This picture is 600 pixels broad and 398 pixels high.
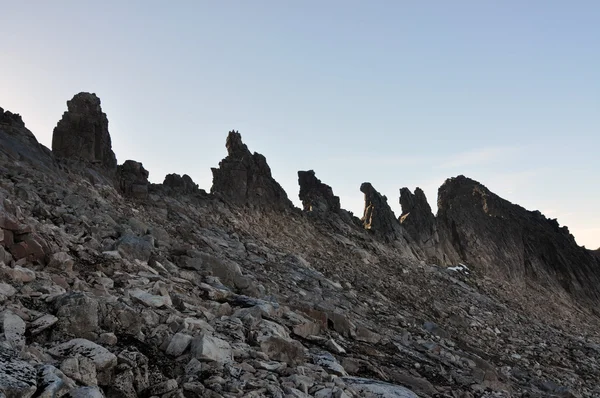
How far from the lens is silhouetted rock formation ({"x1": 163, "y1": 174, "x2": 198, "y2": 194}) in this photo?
2525 cm

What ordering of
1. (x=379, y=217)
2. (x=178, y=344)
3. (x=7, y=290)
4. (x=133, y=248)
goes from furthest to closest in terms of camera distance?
(x=379, y=217), (x=133, y=248), (x=178, y=344), (x=7, y=290)

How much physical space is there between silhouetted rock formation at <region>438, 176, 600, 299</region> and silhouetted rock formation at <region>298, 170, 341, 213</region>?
→ 11.5 meters

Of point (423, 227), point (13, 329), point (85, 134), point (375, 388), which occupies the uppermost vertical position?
point (85, 134)

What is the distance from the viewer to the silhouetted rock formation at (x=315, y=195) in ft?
108

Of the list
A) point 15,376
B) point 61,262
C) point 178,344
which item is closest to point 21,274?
point 61,262

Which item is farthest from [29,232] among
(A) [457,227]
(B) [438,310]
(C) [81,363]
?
(A) [457,227]

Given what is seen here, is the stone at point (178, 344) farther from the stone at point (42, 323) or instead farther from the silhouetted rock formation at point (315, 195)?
the silhouetted rock formation at point (315, 195)

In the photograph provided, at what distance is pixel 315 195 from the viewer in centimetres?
3394

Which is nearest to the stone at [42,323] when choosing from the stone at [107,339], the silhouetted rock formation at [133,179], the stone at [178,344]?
the stone at [107,339]

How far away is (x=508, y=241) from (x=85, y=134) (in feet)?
121

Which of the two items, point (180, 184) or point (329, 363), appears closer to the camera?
point (329, 363)

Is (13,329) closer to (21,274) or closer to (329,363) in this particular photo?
(21,274)

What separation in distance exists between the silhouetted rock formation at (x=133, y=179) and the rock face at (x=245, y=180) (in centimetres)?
450

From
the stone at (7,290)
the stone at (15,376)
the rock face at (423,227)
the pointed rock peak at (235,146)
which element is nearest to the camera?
the stone at (15,376)
